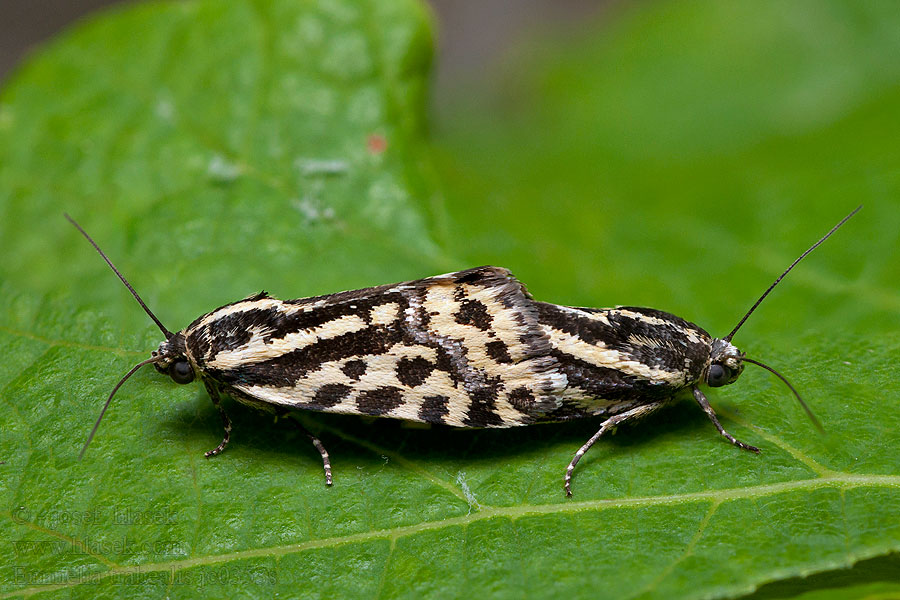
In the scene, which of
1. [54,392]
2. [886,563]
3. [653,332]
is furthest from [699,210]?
[54,392]

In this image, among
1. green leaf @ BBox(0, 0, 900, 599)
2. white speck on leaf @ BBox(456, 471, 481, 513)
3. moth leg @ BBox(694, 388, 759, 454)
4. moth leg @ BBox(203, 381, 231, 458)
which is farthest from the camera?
moth leg @ BBox(203, 381, 231, 458)

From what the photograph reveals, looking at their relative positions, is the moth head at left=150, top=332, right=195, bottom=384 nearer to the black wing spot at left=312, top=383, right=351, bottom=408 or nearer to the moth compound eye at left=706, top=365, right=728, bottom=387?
the black wing spot at left=312, top=383, right=351, bottom=408

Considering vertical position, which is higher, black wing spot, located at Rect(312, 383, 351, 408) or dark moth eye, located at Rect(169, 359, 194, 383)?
dark moth eye, located at Rect(169, 359, 194, 383)

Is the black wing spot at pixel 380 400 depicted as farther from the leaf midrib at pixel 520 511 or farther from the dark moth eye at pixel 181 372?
the dark moth eye at pixel 181 372

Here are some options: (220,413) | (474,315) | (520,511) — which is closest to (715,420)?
(520,511)

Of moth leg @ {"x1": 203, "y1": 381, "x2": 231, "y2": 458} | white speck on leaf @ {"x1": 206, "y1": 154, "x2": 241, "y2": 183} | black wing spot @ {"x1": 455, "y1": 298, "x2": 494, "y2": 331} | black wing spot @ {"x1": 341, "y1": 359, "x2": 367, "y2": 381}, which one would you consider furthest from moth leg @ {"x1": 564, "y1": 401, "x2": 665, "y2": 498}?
white speck on leaf @ {"x1": 206, "y1": 154, "x2": 241, "y2": 183}

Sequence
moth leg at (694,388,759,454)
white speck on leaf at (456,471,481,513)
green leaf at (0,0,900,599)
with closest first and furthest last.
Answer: green leaf at (0,0,900,599) < white speck on leaf at (456,471,481,513) < moth leg at (694,388,759,454)

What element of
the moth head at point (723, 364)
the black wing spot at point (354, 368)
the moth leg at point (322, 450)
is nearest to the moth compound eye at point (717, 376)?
the moth head at point (723, 364)
